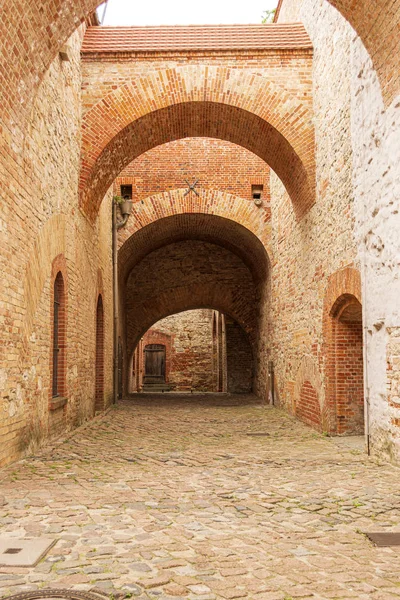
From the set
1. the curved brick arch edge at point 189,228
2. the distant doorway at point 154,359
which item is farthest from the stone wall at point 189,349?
the curved brick arch edge at point 189,228

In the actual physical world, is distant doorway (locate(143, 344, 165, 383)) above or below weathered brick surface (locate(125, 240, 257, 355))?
below

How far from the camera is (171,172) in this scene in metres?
14.9

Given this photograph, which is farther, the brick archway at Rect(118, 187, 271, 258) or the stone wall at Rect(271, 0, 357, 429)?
the brick archway at Rect(118, 187, 271, 258)

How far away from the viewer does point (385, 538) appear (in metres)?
3.53

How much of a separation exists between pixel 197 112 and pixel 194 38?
1.25 m

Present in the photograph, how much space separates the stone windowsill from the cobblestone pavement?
19.0 inches

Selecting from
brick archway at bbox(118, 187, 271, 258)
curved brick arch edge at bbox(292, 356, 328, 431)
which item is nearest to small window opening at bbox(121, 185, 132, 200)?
brick archway at bbox(118, 187, 271, 258)

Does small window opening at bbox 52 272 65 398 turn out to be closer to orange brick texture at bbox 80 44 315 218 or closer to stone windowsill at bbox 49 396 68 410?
stone windowsill at bbox 49 396 68 410

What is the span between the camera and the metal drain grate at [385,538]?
11.3 ft

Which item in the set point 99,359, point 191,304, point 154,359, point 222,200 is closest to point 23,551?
point 99,359

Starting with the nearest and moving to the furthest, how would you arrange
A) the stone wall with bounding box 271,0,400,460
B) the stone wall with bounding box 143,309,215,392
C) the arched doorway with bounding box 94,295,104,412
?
the stone wall with bounding box 271,0,400,460 → the arched doorway with bounding box 94,295,104,412 → the stone wall with bounding box 143,309,215,392

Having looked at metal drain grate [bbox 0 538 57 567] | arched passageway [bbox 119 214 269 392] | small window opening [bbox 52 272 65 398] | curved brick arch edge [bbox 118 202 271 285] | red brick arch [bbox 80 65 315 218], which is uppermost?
red brick arch [bbox 80 65 315 218]

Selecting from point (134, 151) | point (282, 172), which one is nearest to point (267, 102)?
point (282, 172)

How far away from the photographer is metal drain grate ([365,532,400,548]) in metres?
3.43
